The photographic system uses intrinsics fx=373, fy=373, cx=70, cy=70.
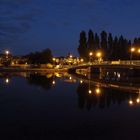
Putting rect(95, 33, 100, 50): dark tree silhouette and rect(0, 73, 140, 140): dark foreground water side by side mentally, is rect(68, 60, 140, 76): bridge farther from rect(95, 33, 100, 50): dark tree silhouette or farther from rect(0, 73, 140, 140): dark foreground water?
rect(0, 73, 140, 140): dark foreground water

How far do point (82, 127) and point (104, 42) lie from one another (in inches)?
3036

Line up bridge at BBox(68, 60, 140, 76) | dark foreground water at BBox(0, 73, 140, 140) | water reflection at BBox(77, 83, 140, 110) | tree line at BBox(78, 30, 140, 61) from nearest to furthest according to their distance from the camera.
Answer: dark foreground water at BBox(0, 73, 140, 140)
water reflection at BBox(77, 83, 140, 110)
bridge at BBox(68, 60, 140, 76)
tree line at BBox(78, 30, 140, 61)

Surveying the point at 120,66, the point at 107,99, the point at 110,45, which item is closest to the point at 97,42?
the point at 110,45

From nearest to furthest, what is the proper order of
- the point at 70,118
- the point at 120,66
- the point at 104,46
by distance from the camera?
the point at 70,118, the point at 120,66, the point at 104,46

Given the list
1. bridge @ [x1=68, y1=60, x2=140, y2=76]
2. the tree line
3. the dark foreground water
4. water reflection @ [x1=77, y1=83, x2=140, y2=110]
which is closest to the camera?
the dark foreground water

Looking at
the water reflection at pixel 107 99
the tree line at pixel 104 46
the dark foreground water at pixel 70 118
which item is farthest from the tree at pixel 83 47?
the dark foreground water at pixel 70 118

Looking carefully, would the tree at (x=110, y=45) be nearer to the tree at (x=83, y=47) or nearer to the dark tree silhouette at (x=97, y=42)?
the dark tree silhouette at (x=97, y=42)

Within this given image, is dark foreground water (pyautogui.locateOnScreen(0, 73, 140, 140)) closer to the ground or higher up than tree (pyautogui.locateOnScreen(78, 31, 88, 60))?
closer to the ground

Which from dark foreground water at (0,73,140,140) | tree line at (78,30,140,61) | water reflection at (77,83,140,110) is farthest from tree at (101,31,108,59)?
dark foreground water at (0,73,140,140)

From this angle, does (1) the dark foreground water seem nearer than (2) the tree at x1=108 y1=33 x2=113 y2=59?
Yes

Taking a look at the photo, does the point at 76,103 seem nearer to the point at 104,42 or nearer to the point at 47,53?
the point at 104,42

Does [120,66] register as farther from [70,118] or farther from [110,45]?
[70,118]

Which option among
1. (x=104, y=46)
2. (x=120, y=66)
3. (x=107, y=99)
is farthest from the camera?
(x=104, y=46)

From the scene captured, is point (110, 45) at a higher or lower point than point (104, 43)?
lower
